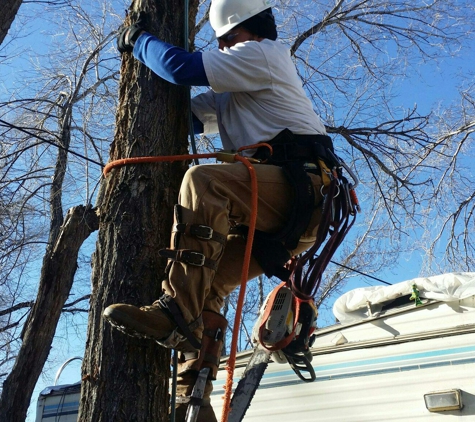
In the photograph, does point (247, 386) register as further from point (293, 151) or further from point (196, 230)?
point (196, 230)

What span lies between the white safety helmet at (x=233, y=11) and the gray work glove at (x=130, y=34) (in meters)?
0.43

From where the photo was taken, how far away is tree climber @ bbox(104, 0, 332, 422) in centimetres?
294

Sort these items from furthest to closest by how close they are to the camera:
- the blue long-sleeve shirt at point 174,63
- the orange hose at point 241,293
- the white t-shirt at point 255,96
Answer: the white t-shirt at point 255,96 < the blue long-sleeve shirt at point 174,63 < the orange hose at point 241,293

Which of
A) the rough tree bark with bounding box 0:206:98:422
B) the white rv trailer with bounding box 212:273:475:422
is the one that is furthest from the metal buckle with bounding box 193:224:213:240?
the rough tree bark with bounding box 0:206:98:422

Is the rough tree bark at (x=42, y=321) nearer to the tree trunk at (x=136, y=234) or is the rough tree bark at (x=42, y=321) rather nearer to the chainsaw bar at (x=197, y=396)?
the tree trunk at (x=136, y=234)

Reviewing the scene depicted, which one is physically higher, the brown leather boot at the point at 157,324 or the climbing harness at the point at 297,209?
the climbing harness at the point at 297,209

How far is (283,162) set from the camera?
3.47 metres

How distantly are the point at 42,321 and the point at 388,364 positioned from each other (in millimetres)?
3559

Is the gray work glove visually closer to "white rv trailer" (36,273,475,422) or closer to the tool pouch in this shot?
the tool pouch

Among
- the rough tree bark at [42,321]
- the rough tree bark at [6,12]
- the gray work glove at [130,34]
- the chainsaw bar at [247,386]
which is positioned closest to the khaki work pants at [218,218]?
the gray work glove at [130,34]

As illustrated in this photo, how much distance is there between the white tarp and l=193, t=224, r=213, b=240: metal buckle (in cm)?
352

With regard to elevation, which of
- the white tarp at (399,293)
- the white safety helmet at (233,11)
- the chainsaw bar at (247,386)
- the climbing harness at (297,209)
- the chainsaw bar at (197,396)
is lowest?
the chainsaw bar at (197,396)

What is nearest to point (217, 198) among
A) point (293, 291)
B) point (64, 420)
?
point (293, 291)

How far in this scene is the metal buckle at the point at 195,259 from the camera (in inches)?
116
